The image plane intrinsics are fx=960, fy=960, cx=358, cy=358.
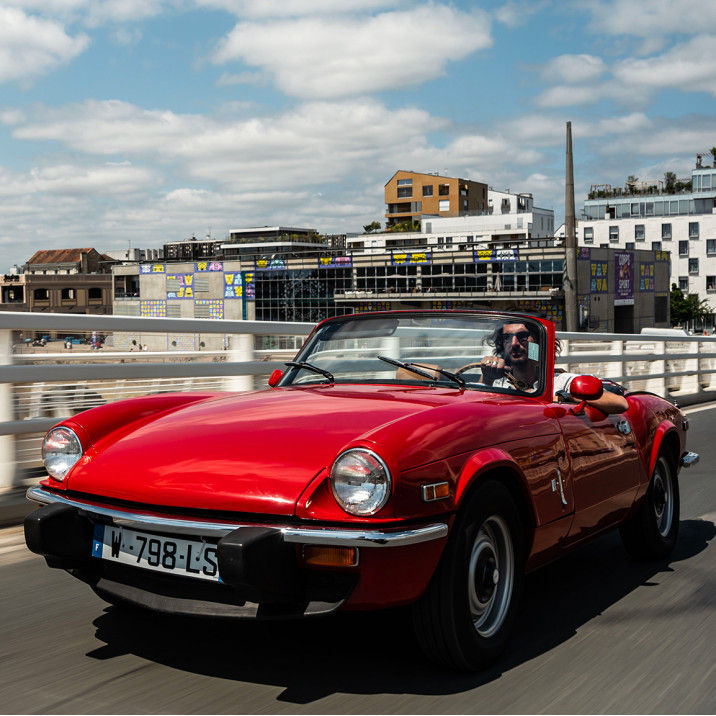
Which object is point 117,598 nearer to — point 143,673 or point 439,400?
point 143,673

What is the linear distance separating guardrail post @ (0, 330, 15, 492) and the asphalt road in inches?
63.9

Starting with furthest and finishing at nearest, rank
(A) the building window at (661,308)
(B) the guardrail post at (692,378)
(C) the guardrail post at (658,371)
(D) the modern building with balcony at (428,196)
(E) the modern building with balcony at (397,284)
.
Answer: (D) the modern building with balcony at (428,196) < (A) the building window at (661,308) < (E) the modern building with balcony at (397,284) < (B) the guardrail post at (692,378) < (C) the guardrail post at (658,371)

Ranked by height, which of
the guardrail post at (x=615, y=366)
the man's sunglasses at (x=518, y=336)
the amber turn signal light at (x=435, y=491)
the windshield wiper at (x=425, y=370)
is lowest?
the guardrail post at (x=615, y=366)

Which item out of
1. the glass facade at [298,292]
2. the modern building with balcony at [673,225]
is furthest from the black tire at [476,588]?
the glass facade at [298,292]

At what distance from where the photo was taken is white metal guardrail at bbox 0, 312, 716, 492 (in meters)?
5.97

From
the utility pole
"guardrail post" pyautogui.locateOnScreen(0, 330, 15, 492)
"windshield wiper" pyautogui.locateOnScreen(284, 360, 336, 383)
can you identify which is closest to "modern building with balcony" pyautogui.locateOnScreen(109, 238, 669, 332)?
the utility pole

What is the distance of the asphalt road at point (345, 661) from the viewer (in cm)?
300

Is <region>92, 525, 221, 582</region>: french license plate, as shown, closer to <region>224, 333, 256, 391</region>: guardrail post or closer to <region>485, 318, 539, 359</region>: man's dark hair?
<region>485, 318, 539, 359</region>: man's dark hair

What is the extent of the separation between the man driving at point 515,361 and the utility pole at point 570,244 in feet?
101

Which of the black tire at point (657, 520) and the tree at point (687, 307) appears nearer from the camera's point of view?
the black tire at point (657, 520)

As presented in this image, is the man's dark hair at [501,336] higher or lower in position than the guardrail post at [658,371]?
higher

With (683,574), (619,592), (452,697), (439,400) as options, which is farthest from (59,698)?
(683,574)

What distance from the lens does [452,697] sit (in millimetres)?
3055

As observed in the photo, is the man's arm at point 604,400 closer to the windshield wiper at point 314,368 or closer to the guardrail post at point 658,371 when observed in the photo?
the windshield wiper at point 314,368
